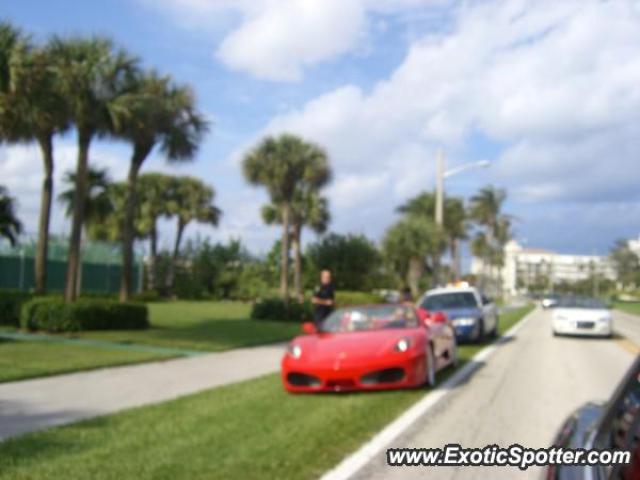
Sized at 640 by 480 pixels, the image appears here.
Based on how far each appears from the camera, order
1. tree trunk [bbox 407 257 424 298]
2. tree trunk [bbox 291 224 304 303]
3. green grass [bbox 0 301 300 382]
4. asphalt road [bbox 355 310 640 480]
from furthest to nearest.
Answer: tree trunk [bbox 407 257 424 298]
tree trunk [bbox 291 224 304 303]
green grass [bbox 0 301 300 382]
asphalt road [bbox 355 310 640 480]

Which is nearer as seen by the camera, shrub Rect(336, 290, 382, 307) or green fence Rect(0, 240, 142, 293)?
green fence Rect(0, 240, 142, 293)

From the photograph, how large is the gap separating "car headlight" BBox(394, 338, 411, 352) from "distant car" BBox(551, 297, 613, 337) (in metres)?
13.3

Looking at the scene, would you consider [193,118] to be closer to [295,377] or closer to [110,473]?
[295,377]

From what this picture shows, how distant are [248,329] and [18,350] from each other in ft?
28.7

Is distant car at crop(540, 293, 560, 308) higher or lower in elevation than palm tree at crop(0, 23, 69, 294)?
lower

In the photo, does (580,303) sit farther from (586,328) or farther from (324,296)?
(324,296)

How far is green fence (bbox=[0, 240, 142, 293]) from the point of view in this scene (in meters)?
37.1

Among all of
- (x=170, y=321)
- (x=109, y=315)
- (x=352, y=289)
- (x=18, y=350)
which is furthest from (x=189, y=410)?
(x=352, y=289)

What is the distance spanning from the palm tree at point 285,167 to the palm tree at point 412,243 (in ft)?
23.1

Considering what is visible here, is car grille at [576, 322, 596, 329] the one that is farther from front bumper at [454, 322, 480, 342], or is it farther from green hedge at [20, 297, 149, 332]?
green hedge at [20, 297, 149, 332]

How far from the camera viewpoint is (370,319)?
11.2 meters

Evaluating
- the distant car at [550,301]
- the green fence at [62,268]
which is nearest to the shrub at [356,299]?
the distant car at [550,301]

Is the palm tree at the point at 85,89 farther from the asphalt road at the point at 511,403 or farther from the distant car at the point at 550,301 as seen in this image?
the distant car at the point at 550,301

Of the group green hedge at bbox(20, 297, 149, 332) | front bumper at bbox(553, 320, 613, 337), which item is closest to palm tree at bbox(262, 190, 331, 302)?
front bumper at bbox(553, 320, 613, 337)
